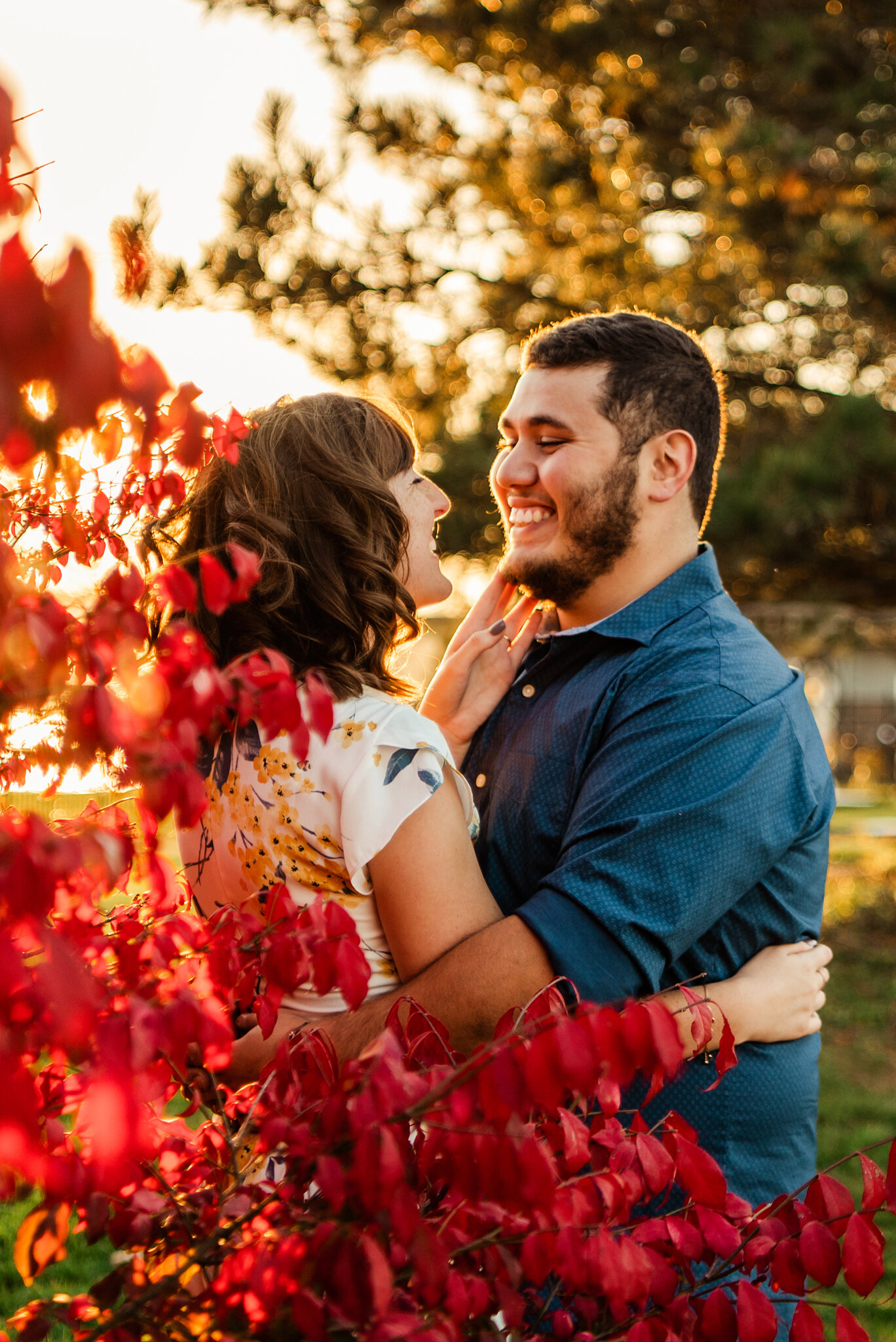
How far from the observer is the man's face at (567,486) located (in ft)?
8.02

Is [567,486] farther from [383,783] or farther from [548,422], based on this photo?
[383,783]

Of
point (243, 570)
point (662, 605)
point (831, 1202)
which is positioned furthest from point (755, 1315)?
point (662, 605)

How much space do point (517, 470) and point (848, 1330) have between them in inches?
69.5

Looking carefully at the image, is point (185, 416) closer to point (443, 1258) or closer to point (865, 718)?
point (443, 1258)

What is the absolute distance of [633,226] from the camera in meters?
6.85

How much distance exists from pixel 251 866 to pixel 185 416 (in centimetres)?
108

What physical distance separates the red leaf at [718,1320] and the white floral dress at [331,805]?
2.20 ft

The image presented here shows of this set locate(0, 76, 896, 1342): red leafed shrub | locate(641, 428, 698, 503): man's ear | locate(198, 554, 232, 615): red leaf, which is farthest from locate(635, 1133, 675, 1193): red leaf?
locate(641, 428, 698, 503): man's ear

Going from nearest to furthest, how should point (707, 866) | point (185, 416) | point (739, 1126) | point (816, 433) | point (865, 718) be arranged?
1. point (185, 416)
2. point (707, 866)
3. point (739, 1126)
4. point (816, 433)
5. point (865, 718)

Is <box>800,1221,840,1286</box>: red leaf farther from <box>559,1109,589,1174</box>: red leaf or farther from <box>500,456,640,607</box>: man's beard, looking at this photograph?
<box>500,456,640,607</box>: man's beard

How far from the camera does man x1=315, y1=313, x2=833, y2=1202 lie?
1788 mm

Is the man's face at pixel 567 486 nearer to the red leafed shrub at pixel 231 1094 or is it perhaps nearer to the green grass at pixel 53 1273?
the red leafed shrub at pixel 231 1094

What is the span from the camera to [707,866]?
1.85 meters

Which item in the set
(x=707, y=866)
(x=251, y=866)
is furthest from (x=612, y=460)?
(x=251, y=866)
